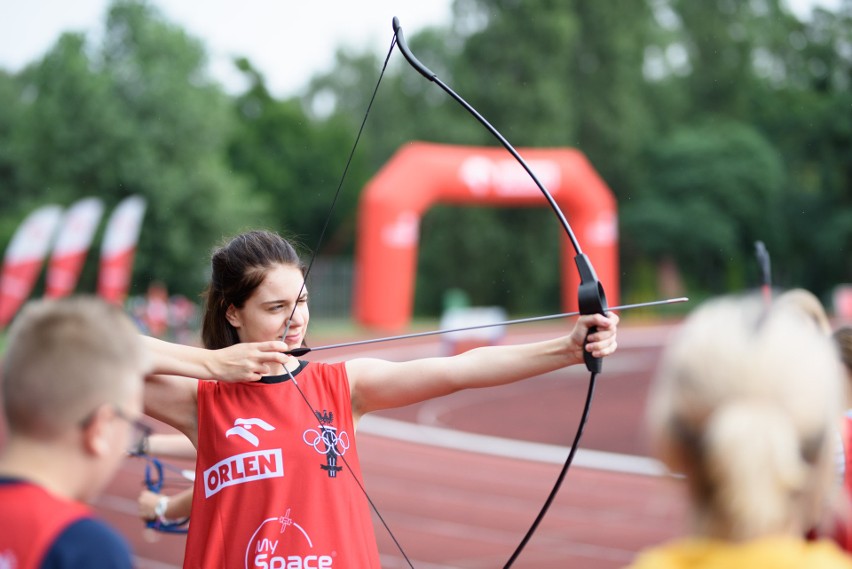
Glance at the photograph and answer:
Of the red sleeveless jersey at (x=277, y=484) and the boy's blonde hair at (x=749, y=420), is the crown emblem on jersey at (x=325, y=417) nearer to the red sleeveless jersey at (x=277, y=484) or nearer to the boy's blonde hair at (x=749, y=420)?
the red sleeveless jersey at (x=277, y=484)

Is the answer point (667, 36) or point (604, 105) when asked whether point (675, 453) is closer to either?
point (604, 105)

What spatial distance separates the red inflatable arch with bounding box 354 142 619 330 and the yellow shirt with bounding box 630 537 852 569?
1860 centimetres

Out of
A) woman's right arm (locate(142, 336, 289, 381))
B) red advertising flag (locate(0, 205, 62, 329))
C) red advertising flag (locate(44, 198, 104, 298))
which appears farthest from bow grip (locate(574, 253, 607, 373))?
red advertising flag (locate(0, 205, 62, 329))

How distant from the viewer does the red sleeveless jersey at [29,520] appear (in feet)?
4.40

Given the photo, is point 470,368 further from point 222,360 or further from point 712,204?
point 712,204

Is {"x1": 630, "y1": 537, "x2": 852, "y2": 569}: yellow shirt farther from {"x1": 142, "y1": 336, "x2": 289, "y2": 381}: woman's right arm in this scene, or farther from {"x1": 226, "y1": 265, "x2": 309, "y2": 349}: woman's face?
{"x1": 226, "y1": 265, "x2": 309, "y2": 349}: woman's face

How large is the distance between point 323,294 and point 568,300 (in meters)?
10.6

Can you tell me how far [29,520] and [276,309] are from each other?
1.21 metres

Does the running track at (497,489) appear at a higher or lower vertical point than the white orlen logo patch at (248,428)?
higher

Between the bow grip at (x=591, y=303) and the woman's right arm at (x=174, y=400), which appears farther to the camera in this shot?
the woman's right arm at (x=174, y=400)

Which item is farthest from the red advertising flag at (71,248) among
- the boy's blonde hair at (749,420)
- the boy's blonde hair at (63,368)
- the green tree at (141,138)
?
the boy's blonde hair at (749,420)

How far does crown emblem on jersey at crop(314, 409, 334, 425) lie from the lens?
236cm

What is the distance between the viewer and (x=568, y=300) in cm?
Result: 2628

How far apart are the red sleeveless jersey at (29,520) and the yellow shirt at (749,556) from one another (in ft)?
2.66
